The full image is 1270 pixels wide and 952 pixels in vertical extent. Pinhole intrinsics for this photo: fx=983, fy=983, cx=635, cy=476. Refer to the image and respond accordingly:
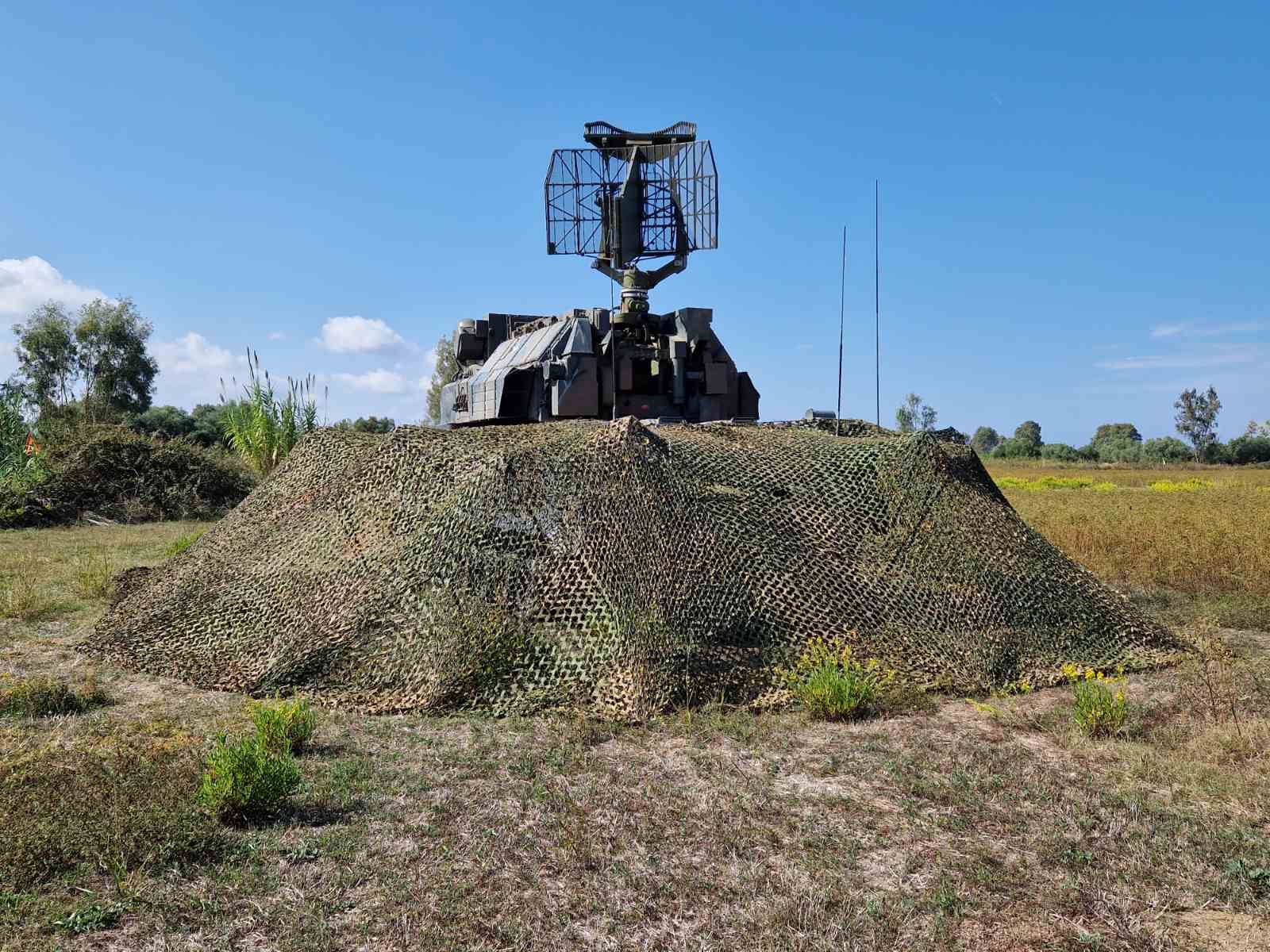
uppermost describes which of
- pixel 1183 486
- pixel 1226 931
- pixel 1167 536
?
pixel 1183 486

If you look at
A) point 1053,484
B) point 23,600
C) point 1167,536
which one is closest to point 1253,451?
point 1053,484

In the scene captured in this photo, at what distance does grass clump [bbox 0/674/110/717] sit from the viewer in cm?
668

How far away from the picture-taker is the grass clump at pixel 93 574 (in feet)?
38.5

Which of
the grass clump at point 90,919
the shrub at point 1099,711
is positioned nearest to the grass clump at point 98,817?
the grass clump at point 90,919

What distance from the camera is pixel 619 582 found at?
6.87 meters

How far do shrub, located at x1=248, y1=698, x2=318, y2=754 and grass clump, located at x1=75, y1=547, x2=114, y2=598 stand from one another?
6.72m

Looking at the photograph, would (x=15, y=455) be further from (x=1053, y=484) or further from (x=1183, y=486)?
(x=1183, y=486)

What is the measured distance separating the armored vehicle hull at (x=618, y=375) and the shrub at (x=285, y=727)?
19.8 feet

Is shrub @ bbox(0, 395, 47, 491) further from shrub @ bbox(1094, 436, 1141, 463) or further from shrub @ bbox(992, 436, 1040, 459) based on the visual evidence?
shrub @ bbox(992, 436, 1040, 459)

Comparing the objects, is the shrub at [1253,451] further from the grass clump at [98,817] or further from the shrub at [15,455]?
the grass clump at [98,817]

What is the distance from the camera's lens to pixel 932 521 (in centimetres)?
838

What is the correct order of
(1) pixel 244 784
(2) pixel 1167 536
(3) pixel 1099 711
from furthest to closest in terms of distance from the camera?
(2) pixel 1167 536 → (3) pixel 1099 711 → (1) pixel 244 784

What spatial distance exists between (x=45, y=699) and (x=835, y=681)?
5350mm

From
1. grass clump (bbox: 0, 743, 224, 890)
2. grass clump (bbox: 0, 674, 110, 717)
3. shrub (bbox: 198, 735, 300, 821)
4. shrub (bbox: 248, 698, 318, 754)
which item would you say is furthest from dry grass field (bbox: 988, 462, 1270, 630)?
grass clump (bbox: 0, 674, 110, 717)
